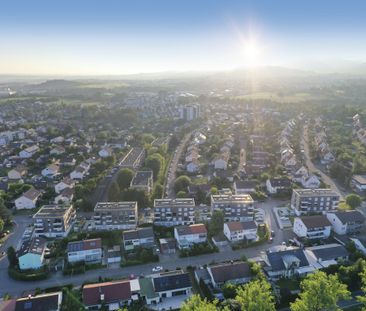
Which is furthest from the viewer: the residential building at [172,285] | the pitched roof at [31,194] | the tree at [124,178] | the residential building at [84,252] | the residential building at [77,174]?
the residential building at [77,174]

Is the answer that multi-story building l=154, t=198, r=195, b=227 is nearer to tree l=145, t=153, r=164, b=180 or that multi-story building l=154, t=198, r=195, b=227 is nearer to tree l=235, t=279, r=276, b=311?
tree l=145, t=153, r=164, b=180

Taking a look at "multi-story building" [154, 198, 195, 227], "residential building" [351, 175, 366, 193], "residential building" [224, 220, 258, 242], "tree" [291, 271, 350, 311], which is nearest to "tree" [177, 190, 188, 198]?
"multi-story building" [154, 198, 195, 227]

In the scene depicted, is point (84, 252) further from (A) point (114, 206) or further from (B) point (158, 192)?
(B) point (158, 192)

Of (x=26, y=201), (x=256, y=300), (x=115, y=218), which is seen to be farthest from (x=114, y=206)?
(x=256, y=300)

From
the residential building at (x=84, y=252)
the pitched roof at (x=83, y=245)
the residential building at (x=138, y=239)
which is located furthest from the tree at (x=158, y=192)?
the residential building at (x=84, y=252)

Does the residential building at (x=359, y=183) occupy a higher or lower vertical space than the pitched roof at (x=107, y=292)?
lower

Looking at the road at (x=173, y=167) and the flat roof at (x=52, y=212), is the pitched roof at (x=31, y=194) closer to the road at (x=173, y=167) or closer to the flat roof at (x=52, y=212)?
the flat roof at (x=52, y=212)
